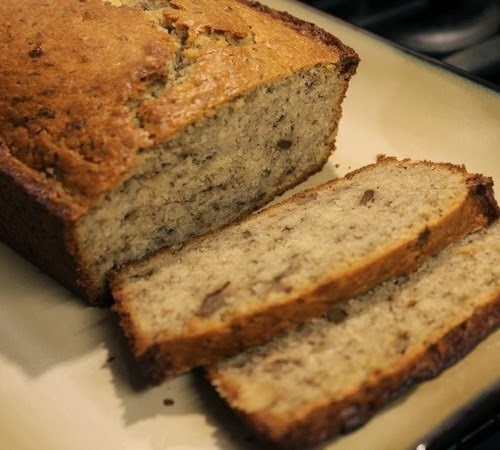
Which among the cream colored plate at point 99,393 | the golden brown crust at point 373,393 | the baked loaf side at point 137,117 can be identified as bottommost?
the cream colored plate at point 99,393

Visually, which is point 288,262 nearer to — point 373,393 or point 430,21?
point 373,393

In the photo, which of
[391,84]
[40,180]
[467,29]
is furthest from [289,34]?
[467,29]

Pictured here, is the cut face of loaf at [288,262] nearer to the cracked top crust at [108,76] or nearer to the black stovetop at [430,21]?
the cracked top crust at [108,76]

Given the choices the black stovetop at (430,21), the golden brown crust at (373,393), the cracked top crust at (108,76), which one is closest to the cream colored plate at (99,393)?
the golden brown crust at (373,393)

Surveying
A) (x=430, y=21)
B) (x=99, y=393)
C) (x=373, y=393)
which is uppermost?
(x=430, y=21)

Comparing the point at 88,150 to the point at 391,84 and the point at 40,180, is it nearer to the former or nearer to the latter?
the point at 40,180

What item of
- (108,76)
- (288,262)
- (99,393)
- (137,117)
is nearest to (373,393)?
(288,262)

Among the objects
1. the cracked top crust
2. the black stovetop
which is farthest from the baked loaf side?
the black stovetop

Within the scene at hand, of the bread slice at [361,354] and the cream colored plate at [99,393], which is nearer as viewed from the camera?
the bread slice at [361,354]
